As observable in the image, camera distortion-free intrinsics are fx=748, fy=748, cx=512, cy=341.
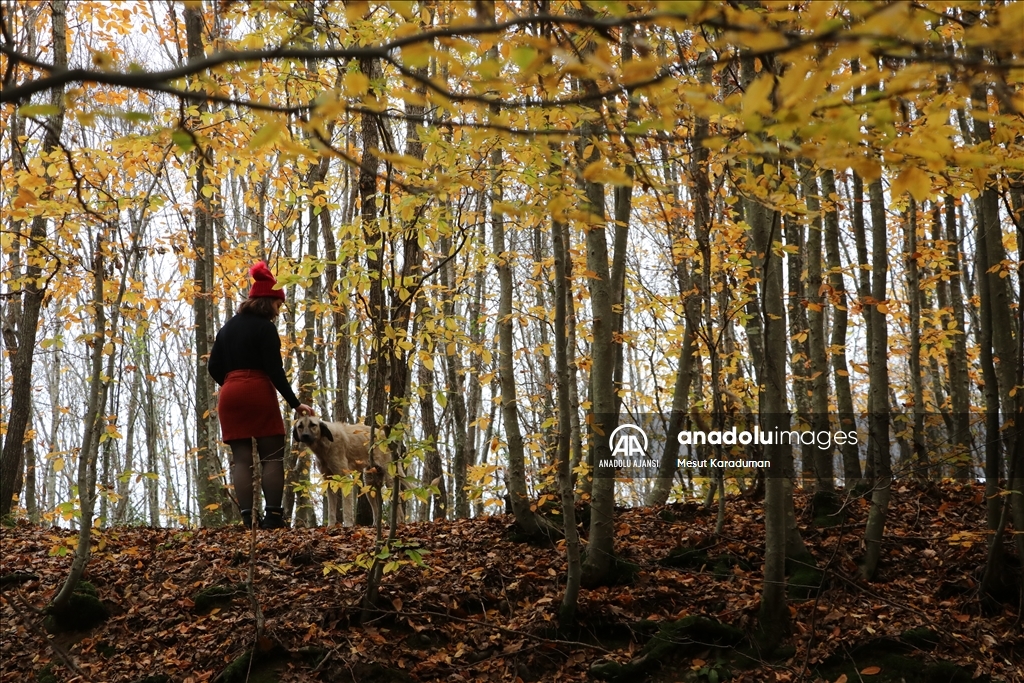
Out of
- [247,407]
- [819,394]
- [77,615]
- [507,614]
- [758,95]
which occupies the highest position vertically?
[758,95]

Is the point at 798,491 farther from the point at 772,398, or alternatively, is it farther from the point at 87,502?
the point at 87,502

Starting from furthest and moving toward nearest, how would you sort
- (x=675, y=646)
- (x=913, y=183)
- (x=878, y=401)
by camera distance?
(x=878, y=401) < (x=675, y=646) < (x=913, y=183)

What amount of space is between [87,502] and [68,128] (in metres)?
6.78

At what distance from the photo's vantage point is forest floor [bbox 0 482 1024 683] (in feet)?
15.4

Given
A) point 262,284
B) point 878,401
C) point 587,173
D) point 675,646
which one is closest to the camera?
point 587,173

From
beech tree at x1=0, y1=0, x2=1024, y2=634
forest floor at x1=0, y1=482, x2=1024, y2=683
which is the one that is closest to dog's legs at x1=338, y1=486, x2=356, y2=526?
forest floor at x1=0, y1=482, x2=1024, y2=683

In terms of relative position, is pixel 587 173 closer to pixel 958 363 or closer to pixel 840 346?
pixel 840 346

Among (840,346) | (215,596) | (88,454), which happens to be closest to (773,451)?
(840,346)

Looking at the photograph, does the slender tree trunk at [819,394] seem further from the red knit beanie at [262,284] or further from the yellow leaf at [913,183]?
the red knit beanie at [262,284]

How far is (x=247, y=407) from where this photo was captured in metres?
6.87

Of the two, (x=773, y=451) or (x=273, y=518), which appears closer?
(x=773, y=451)

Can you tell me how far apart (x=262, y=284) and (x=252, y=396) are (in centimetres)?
109

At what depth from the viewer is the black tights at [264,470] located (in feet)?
22.3

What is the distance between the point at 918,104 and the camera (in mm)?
3908
